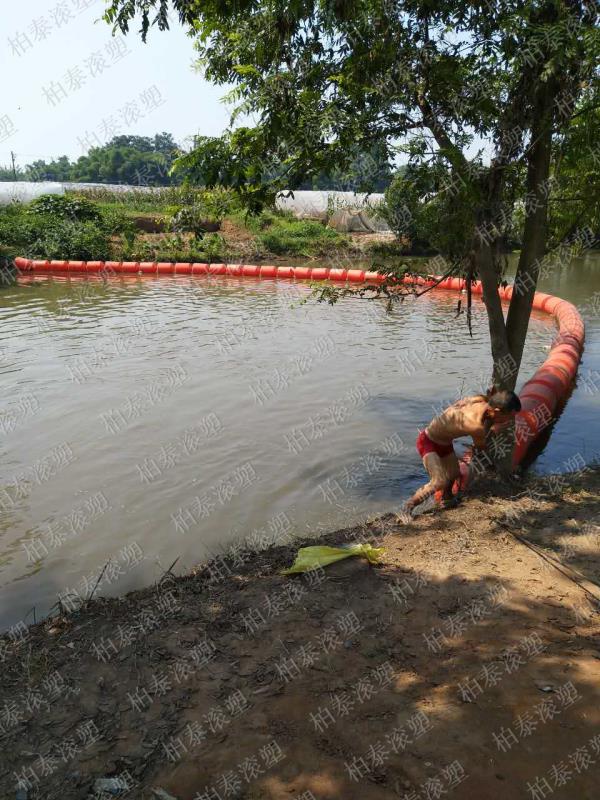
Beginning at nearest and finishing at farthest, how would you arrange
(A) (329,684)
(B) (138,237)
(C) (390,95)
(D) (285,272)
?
(A) (329,684) < (C) (390,95) < (D) (285,272) < (B) (138,237)

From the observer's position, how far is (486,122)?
16.0 ft

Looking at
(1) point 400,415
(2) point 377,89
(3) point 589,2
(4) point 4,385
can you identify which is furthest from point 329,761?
(4) point 4,385

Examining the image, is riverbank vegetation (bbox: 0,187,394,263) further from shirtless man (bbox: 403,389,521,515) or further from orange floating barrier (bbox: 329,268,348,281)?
shirtless man (bbox: 403,389,521,515)

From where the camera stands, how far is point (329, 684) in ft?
9.63

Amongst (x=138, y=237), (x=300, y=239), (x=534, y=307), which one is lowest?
(x=534, y=307)

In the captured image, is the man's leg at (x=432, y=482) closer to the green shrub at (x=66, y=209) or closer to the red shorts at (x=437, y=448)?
the red shorts at (x=437, y=448)

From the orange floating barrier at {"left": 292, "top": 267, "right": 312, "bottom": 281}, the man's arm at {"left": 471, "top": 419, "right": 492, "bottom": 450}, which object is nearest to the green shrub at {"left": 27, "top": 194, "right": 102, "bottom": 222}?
the orange floating barrier at {"left": 292, "top": 267, "right": 312, "bottom": 281}

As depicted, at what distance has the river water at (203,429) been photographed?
5215 millimetres

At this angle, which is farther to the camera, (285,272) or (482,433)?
(285,272)

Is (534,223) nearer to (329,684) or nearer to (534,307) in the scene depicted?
(329,684)

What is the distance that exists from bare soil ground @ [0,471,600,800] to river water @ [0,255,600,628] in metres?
1.22

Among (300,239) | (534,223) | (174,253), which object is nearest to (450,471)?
(534,223)

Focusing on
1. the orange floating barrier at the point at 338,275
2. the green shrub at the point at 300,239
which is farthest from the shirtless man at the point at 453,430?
the green shrub at the point at 300,239

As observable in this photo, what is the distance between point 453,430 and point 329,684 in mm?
3015
